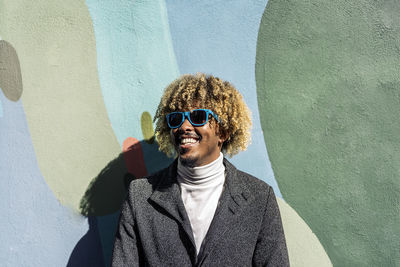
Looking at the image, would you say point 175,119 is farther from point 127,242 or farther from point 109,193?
point 109,193

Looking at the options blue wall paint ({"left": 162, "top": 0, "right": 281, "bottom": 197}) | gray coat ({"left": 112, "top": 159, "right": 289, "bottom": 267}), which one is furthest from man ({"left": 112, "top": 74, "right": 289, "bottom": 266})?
blue wall paint ({"left": 162, "top": 0, "right": 281, "bottom": 197})

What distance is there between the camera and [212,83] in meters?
1.98

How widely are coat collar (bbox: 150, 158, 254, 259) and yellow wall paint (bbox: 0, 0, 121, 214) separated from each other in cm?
60

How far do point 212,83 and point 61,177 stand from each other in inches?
48.6

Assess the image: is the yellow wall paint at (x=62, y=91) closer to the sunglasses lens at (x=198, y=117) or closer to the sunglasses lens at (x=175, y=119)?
the sunglasses lens at (x=175, y=119)

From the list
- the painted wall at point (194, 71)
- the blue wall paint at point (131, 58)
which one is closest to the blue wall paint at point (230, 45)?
the painted wall at point (194, 71)

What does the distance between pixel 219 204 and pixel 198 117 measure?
492 mm

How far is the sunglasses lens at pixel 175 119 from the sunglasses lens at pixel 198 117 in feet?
0.22

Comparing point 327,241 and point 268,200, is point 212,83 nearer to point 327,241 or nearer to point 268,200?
point 268,200

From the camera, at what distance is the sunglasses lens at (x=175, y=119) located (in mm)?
1848

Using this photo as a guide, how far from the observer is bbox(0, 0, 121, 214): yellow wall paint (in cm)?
235

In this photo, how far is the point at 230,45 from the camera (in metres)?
2.31

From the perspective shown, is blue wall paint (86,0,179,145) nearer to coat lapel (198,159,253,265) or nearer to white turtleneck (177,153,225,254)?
white turtleneck (177,153,225,254)

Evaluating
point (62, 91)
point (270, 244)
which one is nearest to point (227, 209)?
point (270, 244)
